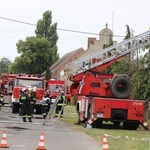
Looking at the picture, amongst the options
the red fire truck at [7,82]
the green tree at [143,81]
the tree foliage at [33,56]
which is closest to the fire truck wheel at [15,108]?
the red fire truck at [7,82]

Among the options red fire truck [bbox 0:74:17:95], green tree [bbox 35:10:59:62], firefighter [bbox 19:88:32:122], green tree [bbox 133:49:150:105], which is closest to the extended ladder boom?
firefighter [bbox 19:88:32:122]

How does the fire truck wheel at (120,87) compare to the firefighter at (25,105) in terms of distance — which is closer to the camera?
the fire truck wheel at (120,87)

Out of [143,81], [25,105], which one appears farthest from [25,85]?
[25,105]

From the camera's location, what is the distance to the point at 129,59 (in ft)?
120

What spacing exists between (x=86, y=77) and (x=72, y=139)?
18.6ft

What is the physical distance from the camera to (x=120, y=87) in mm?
20766

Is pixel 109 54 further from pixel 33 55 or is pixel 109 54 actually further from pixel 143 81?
pixel 33 55

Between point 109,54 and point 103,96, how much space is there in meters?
2.94

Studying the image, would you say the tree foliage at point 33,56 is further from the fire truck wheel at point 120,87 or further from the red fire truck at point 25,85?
the fire truck wheel at point 120,87

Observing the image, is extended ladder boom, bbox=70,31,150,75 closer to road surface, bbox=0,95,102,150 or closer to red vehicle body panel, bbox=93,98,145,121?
red vehicle body panel, bbox=93,98,145,121

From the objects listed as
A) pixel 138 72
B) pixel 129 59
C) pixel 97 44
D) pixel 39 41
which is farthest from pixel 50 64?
pixel 138 72

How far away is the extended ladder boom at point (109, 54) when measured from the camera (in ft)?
72.6

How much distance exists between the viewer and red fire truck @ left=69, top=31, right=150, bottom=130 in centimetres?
2011

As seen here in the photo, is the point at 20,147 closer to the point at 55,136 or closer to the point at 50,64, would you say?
the point at 55,136
